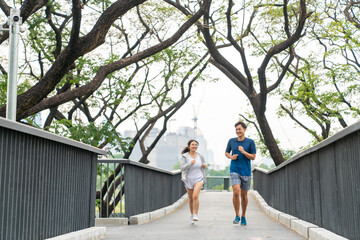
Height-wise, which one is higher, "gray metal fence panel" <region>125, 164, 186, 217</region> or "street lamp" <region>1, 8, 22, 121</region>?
"street lamp" <region>1, 8, 22, 121</region>

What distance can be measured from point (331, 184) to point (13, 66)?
6897 millimetres

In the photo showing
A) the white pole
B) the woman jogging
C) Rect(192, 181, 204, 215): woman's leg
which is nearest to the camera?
the white pole

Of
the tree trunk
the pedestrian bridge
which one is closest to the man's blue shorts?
the pedestrian bridge

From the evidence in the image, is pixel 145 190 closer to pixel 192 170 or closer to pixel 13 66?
pixel 192 170

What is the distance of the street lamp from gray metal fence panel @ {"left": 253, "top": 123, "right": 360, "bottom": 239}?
5.34m

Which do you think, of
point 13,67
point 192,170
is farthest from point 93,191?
point 13,67

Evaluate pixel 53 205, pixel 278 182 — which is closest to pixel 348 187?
pixel 53 205

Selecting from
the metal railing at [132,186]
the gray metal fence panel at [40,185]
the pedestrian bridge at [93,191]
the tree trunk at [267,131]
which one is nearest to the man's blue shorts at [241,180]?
the pedestrian bridge at [93,191]

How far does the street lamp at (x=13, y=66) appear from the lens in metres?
9.22

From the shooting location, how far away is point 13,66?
32.3ft

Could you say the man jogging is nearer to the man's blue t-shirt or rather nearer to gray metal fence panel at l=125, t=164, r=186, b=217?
the man's blue t-shirt

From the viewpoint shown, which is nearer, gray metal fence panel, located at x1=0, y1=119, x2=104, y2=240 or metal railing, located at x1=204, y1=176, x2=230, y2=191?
gray metal fence panel, located at x1=0, y1=119, x2=104, y2=240

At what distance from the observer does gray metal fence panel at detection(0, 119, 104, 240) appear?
13.9 ft

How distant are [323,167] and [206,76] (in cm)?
1887
